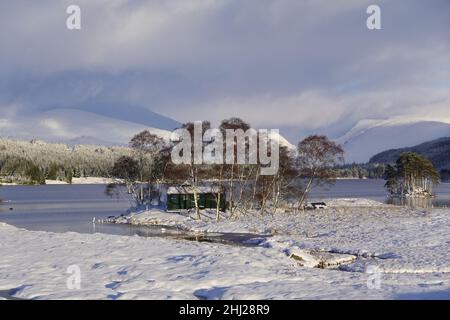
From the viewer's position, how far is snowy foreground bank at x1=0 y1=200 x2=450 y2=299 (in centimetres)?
1538

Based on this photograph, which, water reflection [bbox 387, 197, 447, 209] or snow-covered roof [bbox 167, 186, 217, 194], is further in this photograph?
water reflection [bbox 387, 197, 447, 209]

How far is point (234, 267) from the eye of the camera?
1925 centimetres

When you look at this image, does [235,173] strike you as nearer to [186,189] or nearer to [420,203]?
[186,189]

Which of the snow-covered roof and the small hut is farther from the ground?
the snow-covered roof

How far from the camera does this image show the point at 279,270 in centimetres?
1942

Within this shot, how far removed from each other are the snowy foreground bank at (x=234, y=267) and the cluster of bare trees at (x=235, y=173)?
61.7 ft

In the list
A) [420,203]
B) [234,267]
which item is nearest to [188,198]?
[420,203]

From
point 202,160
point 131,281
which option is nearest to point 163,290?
point 131,281

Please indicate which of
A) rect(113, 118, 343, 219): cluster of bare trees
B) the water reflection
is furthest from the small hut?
A: the water reflection

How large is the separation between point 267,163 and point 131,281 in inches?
1508

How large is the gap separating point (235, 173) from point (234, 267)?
33.4 m

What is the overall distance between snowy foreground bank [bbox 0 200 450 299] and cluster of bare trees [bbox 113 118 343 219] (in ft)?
61.7

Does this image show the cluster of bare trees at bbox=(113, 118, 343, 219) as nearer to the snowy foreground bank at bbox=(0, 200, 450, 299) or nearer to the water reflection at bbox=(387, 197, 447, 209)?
the water reflection at bbox=(387, 197, 447, 209)
